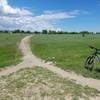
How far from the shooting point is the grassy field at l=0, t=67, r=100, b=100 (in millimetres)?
10195

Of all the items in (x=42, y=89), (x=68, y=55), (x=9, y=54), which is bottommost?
(x=9, y=54)

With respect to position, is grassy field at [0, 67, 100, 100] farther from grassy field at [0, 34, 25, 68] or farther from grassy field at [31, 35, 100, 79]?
grassy field at [0, 34, 25, 68]

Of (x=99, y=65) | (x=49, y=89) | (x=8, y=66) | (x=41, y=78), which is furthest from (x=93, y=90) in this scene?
(x=8, y=66)

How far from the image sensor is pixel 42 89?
10969 mm

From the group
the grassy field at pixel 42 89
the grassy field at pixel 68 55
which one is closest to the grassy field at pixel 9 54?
the grassy field at pixel 68 55

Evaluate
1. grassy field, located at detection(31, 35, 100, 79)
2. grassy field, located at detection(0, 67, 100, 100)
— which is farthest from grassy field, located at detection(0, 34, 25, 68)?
grassy field, located at detection(0, 67, 100, 100)

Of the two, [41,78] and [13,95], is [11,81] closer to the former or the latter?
[41,78]

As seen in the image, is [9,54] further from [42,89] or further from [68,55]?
[42,89]

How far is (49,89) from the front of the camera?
1096 centimetres

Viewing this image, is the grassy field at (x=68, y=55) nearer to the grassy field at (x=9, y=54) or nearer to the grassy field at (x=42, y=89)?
the grassy field at (x=9, y=54)

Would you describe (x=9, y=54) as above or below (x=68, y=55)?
below

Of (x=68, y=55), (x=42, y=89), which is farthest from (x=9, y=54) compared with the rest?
(x=42, y=89)

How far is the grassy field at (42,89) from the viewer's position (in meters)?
10.2

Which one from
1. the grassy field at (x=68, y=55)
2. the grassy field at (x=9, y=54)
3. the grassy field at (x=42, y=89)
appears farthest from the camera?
the grassy field at (x=9, y=54)
